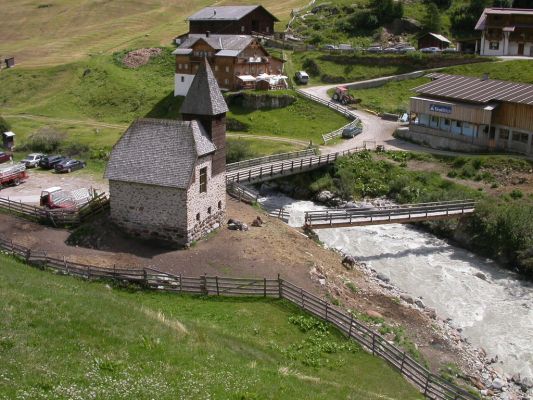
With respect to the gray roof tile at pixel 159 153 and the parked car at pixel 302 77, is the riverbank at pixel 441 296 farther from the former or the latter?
the parked car at pixel 302 77

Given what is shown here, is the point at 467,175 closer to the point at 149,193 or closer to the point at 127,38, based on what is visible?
the point at 149,193

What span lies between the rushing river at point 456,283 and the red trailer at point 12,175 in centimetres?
2202

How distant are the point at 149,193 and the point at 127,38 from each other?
3469 inches

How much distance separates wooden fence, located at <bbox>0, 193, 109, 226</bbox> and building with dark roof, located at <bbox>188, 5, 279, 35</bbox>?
65369 millimetres

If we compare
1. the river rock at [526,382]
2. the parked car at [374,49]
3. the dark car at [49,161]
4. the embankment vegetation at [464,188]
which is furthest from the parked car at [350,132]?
the river rock at [526,382]

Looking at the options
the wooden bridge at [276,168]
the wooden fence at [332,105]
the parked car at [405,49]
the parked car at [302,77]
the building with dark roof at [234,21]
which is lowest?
the wooden bridge at [276,168]

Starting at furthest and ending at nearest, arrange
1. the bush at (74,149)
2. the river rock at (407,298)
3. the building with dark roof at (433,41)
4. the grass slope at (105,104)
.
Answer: the building with dark roof at (433,41) → the grass slope at (105,104) → the bush at (74,149) → the river rock at (407,298)

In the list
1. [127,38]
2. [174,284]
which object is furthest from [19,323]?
[127,38]

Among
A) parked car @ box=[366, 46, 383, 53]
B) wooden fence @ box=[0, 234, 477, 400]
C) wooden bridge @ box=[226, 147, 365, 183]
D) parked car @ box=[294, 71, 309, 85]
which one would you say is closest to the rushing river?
wooden bridge @ box=[226, 147, 365, 183]

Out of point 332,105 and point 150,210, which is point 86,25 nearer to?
point 332,105

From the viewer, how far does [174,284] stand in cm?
3362

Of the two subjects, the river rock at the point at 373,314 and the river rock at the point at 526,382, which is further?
the river rock at the point at 373,314

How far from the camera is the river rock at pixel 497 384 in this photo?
30.4m

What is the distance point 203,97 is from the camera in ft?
133
